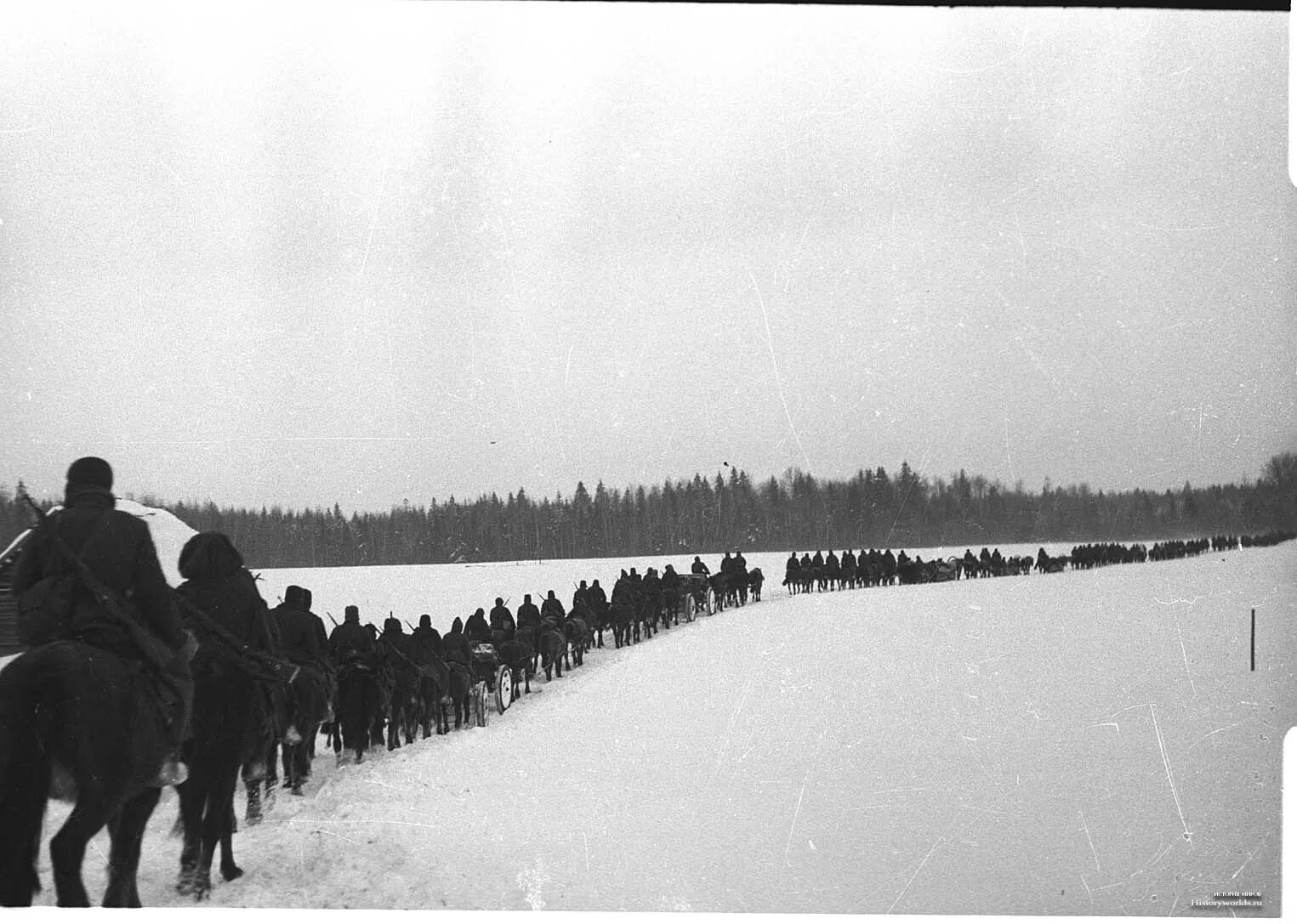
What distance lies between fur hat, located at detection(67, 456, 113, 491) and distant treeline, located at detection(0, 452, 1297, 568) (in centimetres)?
34

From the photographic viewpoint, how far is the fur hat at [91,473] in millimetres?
4801

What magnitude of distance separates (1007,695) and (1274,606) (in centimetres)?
146

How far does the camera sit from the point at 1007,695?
550 centimetres

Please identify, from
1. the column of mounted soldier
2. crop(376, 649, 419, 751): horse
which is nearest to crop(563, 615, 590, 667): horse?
the column of mounted soldier

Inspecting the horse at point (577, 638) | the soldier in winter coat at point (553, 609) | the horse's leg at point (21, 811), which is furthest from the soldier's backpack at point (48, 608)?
the horse at point (577, 638)

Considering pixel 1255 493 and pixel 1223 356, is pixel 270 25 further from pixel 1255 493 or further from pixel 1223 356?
pixel 1255 493

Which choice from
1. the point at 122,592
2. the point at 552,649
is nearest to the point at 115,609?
the point at 122,592

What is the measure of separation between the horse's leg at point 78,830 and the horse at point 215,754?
56cm

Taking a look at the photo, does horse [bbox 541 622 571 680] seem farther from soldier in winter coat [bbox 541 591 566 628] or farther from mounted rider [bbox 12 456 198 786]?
mounted rider [bbox 12 456 198 786]

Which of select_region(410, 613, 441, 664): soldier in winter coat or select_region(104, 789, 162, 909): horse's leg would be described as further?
select_region(410, 613, 441, 664): soldier in winter coat

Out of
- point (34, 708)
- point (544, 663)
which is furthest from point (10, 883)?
point (544, 663)

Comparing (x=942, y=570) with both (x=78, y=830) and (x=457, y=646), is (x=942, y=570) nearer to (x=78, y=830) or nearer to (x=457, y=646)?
(x=457, y=646)

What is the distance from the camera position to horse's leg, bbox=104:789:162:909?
15.0 feet

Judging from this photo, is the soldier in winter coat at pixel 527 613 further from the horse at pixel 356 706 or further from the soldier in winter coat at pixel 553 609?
the horse at pixel 356 706
